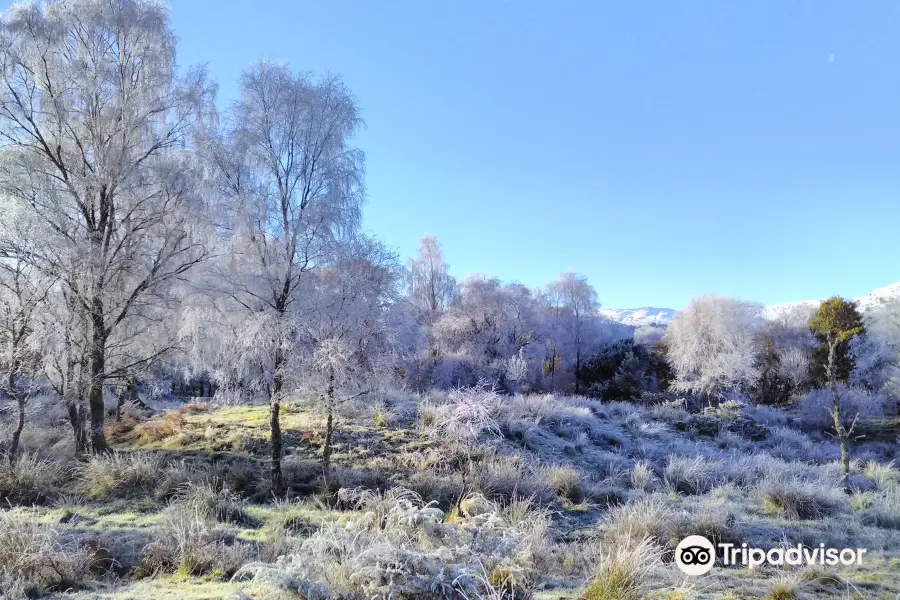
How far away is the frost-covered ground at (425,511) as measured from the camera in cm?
390

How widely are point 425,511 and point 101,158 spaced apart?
1049 cm

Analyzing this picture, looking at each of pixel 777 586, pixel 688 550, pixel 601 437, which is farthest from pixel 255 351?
pixel 601 437

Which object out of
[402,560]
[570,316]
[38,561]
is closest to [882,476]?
[402,560]

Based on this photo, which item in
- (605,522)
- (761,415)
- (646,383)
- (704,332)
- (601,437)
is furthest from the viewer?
(646,383)

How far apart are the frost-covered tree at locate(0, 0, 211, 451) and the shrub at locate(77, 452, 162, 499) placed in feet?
6.53

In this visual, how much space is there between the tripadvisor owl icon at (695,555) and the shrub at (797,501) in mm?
2644

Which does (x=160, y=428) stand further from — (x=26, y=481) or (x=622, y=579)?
(x=622, y=579)

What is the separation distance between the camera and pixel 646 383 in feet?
107

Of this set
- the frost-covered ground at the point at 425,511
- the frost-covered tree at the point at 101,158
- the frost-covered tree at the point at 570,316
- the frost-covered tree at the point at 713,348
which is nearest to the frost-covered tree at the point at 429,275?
the frost-covered tree at the point at 570,316

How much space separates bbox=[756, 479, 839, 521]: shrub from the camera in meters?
7.14

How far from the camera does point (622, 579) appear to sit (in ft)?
12.7

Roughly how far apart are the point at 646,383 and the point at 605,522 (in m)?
28.6

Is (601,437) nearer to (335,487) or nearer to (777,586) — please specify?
(335,487)

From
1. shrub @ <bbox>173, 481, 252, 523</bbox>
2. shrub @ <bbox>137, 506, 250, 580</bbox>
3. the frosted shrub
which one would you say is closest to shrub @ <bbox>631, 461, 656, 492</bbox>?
the frosted shrub
